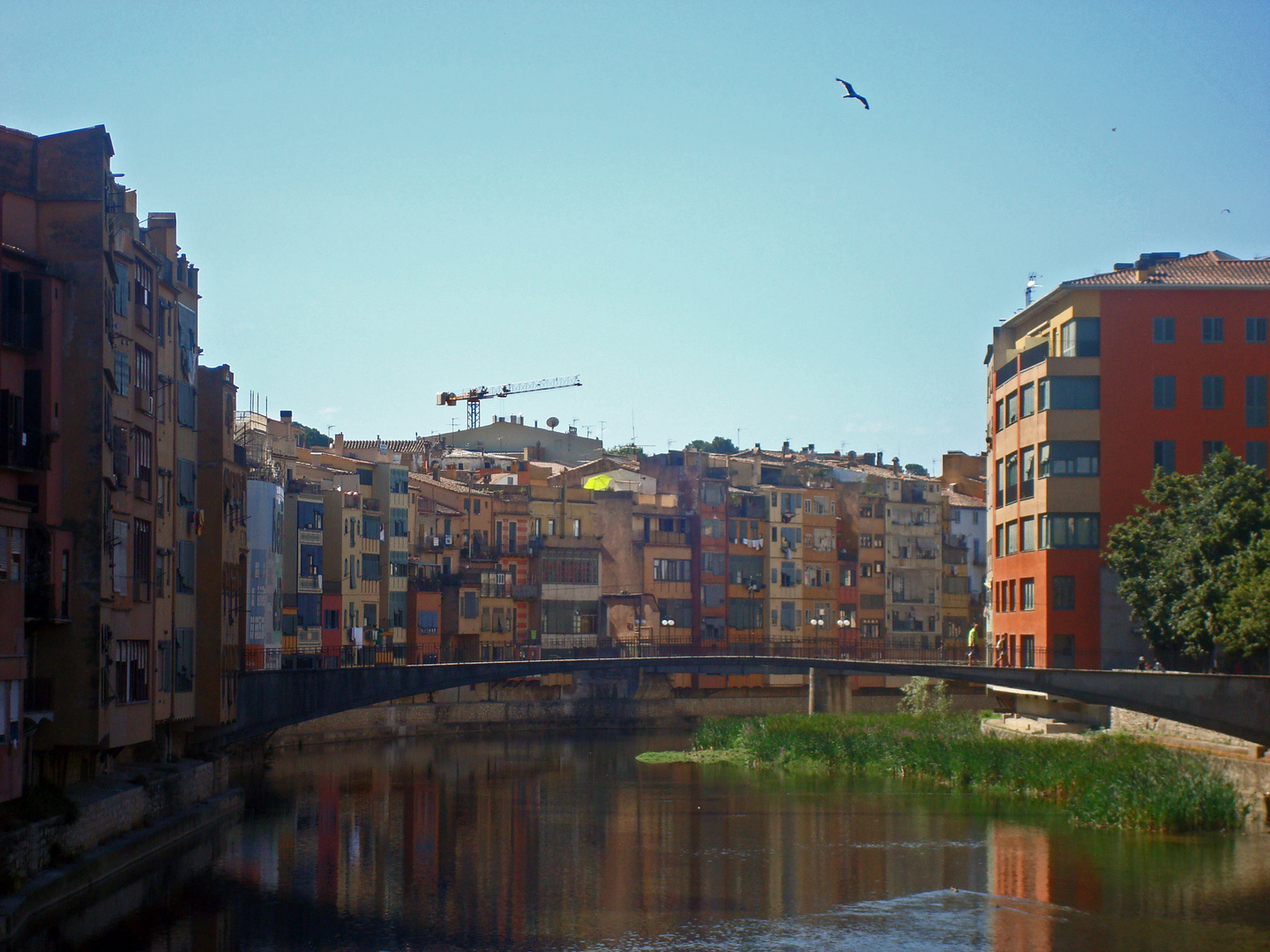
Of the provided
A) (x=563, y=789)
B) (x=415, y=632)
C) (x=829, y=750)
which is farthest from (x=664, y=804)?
(x=415, y=632)

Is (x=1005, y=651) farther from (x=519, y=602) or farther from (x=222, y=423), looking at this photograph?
(x=519, y=602)

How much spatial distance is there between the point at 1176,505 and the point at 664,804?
20.7m

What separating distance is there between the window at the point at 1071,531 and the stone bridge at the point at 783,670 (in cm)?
778

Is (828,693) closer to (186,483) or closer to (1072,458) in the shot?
(1072,458)

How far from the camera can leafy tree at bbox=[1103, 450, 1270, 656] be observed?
164 ft

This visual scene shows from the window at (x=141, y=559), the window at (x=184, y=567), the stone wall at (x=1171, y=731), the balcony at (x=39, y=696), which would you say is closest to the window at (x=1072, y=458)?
the stone wall at (x=1171, y=731)

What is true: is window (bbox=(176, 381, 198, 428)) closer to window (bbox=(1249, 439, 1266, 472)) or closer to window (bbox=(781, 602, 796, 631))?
window (bbox=(1249, 439, 1266, 472))

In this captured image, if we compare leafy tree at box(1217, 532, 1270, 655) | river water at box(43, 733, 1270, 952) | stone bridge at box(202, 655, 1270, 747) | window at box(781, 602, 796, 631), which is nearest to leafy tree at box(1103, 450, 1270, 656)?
leafy tree at box(1217, 532, 1270, 655)

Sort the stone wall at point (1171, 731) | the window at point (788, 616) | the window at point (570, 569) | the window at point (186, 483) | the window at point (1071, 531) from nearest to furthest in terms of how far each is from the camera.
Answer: the window at point (186, 483) < the stone wall at point (1171, 731) < the window at point (1071, 531) < the window at point (570, 569) < the window at point (788, 616)

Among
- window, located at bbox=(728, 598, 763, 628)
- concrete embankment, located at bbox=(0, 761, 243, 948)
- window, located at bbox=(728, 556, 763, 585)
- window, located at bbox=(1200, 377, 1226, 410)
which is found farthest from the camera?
window, located at bbox=(728, 556, 763, 585)

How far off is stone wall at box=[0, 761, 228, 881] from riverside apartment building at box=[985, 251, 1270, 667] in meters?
31.5

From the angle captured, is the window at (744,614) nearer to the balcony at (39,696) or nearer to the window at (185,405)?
the window at (185,405)

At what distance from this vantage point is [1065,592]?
63406mm

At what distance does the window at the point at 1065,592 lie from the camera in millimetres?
63250
